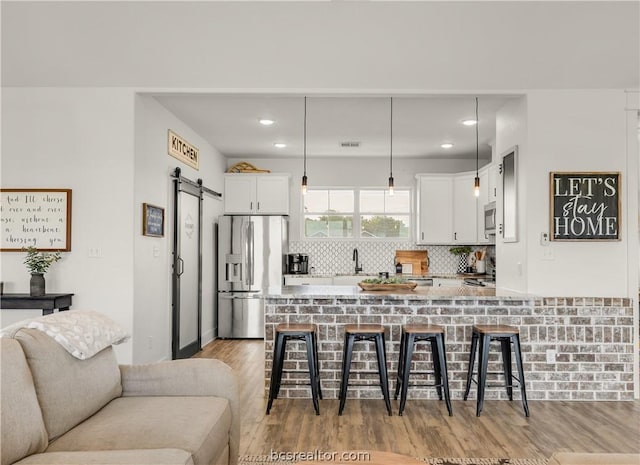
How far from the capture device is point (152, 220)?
4.70 meters

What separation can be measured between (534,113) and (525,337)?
1880 millimetres

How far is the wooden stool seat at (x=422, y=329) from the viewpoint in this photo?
3.80 meters

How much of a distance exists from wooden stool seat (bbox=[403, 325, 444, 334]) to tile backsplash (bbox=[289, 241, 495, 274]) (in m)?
3.84

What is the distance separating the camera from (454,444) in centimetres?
317

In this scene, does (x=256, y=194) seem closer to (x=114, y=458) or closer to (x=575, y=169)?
(x=575, y=169)

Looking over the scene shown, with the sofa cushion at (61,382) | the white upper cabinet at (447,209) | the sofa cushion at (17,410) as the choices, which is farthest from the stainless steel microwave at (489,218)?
the sofa cushion at (17,410)

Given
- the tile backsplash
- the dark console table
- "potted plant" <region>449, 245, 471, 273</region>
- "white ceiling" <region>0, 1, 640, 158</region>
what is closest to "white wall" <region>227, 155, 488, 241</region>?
the tile backsplash

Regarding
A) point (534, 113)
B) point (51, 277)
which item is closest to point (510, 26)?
point (534, 113)

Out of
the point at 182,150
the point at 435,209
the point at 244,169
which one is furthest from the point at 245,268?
the point at 435,209

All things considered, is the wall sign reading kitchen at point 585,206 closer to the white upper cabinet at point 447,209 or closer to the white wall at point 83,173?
the white upper cabinet at point 447,209

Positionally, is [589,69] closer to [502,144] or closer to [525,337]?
[502,144]

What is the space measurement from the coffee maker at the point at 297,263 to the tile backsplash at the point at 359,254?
24 cm

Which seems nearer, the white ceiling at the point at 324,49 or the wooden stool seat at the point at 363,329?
the white ceiling at the point at 324,49

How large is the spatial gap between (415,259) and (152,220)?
14.3ft
